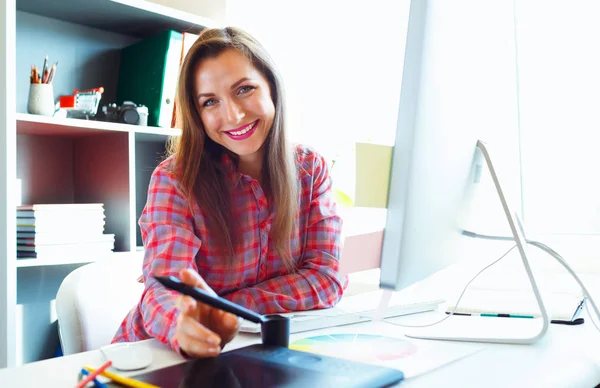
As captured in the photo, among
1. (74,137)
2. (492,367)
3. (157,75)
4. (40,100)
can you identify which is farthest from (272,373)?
(74,137)

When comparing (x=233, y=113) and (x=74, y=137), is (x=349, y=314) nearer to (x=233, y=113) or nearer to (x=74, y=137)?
(x=233, y=113)

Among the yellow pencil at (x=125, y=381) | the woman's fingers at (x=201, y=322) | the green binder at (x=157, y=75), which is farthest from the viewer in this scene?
the green binder at (x=157, y=75)

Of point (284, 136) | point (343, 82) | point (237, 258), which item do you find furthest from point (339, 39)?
point (237, 258)

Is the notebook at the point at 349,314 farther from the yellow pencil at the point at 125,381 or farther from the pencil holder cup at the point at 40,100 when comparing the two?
the pencil holder cup at the point at 40,100

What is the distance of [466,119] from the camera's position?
0.77 metres

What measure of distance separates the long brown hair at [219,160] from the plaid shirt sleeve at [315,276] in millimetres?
55

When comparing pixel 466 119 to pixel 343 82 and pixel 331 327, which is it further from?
pixel 343 82

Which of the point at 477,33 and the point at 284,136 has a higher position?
the point at 477,33

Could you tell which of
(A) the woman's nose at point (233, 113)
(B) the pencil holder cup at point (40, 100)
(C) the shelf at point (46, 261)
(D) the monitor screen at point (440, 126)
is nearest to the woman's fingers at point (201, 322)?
(D) the monitor screen at point (440, 126)

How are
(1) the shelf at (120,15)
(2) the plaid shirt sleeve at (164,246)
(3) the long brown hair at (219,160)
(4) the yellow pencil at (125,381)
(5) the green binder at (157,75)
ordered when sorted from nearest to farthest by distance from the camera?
(4) the yellow pencil at (125,381), (2) the plaid shirt sleeve at (164,246), (3) the long brown hair at (219,160), (1) the shelf at (120,15), (5) the green binder at (157,75)

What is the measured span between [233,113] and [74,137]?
1.05 m

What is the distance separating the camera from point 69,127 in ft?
5.76

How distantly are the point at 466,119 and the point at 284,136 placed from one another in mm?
641

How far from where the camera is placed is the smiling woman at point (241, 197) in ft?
3.64
